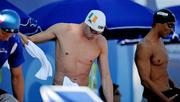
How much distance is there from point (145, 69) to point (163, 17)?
0.43 m

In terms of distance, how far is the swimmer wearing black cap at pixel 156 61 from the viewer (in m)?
3.17

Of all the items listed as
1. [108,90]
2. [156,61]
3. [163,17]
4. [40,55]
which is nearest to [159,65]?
[156,61]

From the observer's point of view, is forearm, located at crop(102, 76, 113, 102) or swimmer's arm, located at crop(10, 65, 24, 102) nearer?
swimmer's arm, located at crop(10, 65, 24, 102)

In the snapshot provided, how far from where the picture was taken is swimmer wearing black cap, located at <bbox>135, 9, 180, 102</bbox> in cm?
317

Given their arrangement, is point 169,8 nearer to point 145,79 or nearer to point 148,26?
point 148,26

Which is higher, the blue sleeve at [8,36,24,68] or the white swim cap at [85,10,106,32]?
the white swim cap at [85,10,106,32]

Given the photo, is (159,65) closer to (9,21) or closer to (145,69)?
(145,69)

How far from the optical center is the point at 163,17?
3.23m

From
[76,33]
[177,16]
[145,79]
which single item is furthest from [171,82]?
[76,33]

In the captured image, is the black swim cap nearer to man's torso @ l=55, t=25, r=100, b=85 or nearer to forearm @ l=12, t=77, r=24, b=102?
man's torso @ l=55, t=25, r=100, b=85

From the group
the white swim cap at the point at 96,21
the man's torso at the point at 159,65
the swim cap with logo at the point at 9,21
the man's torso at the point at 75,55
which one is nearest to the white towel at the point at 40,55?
the man's torso at the point at 75,55

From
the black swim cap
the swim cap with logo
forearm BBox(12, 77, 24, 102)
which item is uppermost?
the swim cap with logo

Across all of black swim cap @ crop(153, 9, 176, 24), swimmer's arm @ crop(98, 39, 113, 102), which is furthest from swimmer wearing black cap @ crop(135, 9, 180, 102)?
swimmer's arm @ crop(98, 39, 113, 102)

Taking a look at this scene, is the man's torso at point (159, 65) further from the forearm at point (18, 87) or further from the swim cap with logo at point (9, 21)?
the swim cap with logo at point (9, 21)
